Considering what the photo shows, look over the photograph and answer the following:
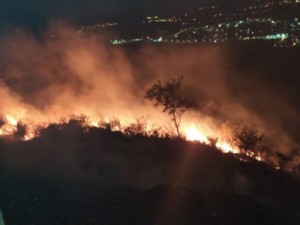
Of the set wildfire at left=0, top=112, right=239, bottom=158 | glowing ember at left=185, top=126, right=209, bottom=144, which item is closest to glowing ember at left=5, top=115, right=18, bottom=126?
wildfire at left=0, top=112, right=239, bottom=158

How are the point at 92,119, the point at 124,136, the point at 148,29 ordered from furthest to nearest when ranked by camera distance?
the point at 148,29 → the point at 92,119 → the point at 124,136

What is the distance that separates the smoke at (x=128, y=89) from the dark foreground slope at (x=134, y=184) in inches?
255

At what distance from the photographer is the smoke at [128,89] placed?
2808 cm

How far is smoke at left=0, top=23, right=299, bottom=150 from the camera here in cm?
2808

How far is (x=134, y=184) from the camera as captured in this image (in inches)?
604

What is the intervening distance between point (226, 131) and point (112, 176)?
10155 mm

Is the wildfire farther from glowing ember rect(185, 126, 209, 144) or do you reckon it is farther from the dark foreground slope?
the dark foreground slope

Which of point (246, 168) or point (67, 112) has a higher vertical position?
point (67, 112)

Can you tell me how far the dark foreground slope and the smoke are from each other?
6.47 metres

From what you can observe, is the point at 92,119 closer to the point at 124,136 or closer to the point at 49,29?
the point at 124,136

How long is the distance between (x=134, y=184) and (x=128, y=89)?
24.4 m

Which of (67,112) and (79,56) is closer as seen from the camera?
(67,112)

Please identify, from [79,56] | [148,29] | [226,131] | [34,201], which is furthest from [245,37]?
[34,201]

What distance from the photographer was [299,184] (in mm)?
15352
